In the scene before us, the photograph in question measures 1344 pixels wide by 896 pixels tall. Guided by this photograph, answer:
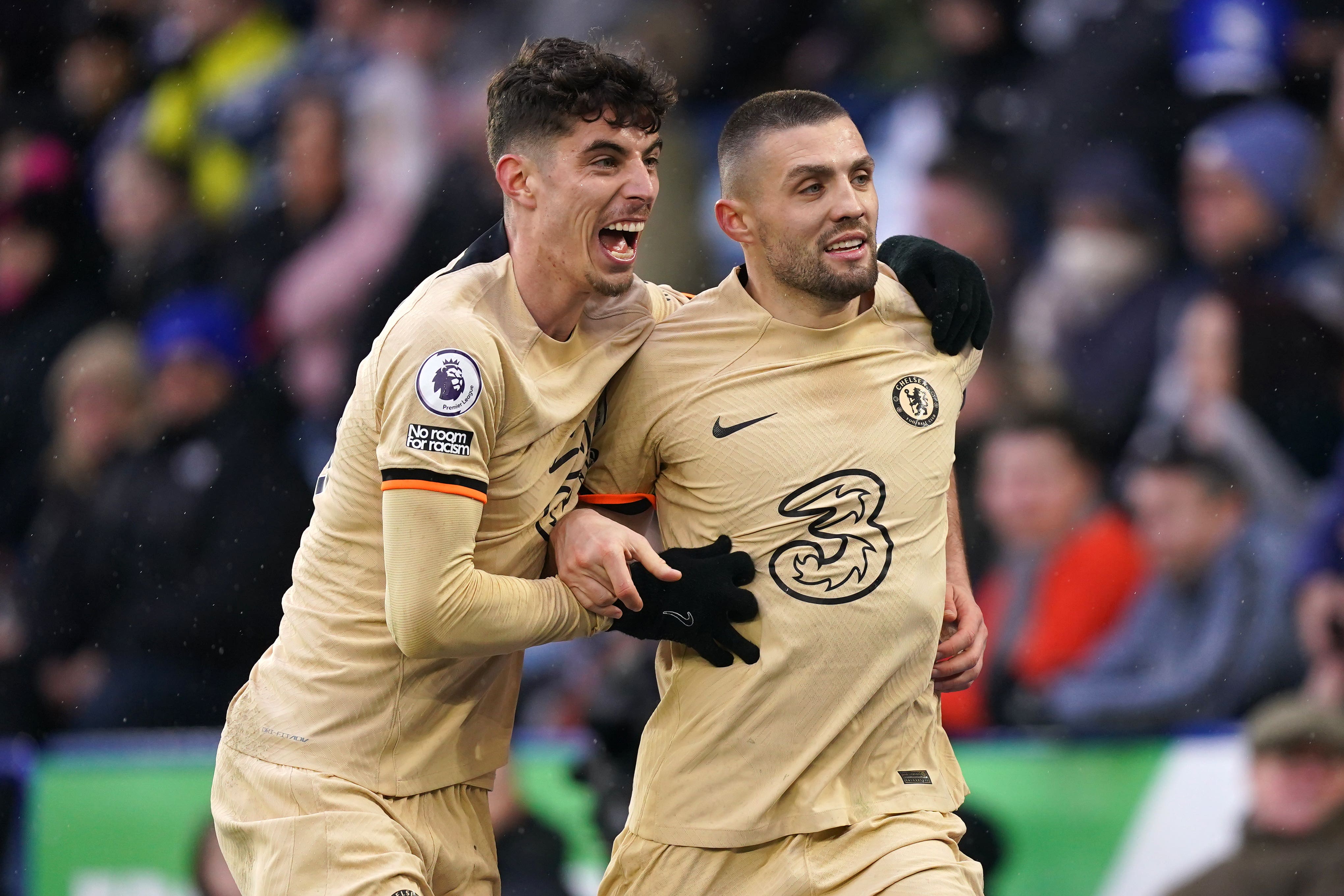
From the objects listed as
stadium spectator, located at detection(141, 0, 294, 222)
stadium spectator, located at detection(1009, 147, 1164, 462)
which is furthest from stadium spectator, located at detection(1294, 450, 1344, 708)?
stadium spectator, located at detection(141, 0, 294, 222)

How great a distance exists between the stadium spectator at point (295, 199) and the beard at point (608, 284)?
15.4ft

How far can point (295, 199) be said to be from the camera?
25.3ft

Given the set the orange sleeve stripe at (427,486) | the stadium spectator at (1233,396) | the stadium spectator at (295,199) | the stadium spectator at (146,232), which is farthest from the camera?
the stadium spectator at (146,232)

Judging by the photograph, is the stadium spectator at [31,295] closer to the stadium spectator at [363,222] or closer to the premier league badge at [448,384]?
the stadium spectator at [363,222]

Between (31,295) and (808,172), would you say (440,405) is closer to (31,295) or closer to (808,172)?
(808,172)

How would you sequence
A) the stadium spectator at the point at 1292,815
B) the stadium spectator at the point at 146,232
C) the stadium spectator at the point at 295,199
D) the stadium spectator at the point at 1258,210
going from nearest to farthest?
1. the stadium spectator at the point at 1292,815
2. the stadium spectator at the point at 1258,210
3. the stadium spectator at the point at 295,199
4. the stadium spectator at the point at 146,232

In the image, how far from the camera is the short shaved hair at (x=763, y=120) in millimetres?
3258

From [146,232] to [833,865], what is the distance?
20.6 feet

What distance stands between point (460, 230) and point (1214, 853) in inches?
155

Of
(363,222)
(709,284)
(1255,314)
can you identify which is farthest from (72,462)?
(1255,314)

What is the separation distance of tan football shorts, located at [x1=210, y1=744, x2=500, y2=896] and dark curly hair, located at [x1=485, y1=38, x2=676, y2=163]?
4.26 ft

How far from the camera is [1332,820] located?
16.4ft

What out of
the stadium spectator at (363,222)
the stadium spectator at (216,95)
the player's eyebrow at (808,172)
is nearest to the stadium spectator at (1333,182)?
the player's eyebrow at (808,172)

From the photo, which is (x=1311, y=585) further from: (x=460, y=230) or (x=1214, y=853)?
(x=460, y=230)
